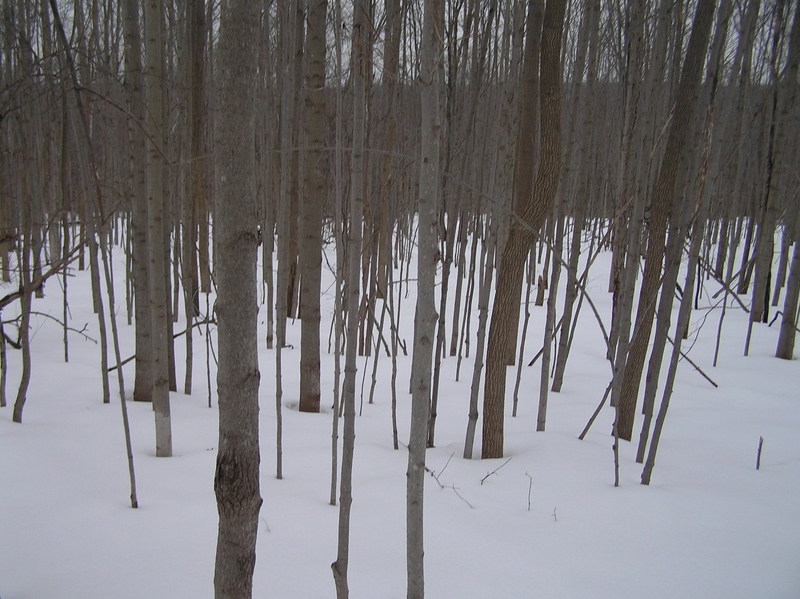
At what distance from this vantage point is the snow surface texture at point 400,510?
185cm

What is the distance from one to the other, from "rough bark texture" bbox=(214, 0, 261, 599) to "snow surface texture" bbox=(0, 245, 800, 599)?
78cm

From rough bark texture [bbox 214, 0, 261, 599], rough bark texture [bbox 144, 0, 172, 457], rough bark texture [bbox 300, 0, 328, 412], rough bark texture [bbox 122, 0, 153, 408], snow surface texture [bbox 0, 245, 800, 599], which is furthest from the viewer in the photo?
rough bark texture [bbox 300, 0, 328, 412]

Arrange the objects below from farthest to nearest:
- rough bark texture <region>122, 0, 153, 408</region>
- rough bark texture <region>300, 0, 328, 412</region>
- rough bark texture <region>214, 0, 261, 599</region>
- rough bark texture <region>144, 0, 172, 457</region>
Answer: rough bark texture <region>300, 0, 328, 412</region>, rough bark texture <region>122, 0, 153, 408</region>, rough bark texture <region>144, 0, 172, 457</region>, rough bark texture <region>214, 0, 261, 599</region>

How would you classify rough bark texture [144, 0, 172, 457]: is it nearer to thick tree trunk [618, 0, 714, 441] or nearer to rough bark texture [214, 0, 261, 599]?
rough bark texture [214, 0, 261, 599]

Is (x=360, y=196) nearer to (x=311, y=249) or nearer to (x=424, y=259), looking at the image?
(x=424, y=259)

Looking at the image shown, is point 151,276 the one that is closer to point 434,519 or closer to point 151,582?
point 151,582

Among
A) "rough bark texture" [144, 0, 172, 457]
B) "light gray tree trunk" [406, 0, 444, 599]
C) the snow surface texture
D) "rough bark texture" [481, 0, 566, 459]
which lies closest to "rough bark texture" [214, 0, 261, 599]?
"light gray tree trunk" [406, 0, 444, 599]

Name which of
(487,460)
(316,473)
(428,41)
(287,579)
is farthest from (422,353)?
(487,460)

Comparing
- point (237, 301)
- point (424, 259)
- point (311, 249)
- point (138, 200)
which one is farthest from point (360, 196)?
point (311, 249)

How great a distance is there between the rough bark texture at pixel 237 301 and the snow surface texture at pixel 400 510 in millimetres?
775

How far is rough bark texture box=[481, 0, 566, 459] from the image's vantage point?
2.69 metres

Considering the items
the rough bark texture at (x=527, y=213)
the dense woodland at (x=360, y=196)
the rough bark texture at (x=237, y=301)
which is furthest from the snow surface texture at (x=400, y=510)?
the rough bark texture at (x=237, y=301)

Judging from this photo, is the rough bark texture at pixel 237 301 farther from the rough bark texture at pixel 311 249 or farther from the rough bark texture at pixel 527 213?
the rough bark texture at pixel 311 249

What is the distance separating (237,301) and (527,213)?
1999 mm
